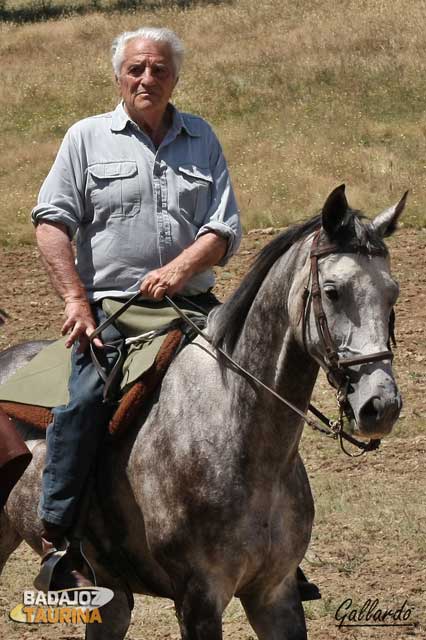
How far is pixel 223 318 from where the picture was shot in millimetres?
4668

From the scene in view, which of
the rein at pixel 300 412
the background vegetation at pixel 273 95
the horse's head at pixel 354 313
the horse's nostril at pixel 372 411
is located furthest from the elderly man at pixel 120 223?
the background vegetation at pixel 273 95

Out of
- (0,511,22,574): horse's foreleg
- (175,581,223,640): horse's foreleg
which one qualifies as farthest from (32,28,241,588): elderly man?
(0,511,22,574): horse's foreleg

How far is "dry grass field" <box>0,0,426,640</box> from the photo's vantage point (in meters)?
7.35

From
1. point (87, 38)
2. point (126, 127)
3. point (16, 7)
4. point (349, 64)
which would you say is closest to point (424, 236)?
point (349, 64)

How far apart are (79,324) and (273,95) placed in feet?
57.5

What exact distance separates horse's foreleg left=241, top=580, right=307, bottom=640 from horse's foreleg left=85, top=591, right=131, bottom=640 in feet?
2.85

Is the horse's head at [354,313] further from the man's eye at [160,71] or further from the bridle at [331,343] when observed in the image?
the man's eye at [160,71]

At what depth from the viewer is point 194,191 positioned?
16.6 ft

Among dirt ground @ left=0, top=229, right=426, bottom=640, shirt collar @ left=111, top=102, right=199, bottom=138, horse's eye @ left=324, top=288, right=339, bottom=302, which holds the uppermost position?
shirt collar @ left=111, top=102, right=199, bottom=138

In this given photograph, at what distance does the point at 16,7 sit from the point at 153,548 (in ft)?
120

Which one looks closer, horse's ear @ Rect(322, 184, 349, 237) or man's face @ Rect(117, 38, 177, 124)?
horse's ear @ Rect(322, 184, 349, 237)

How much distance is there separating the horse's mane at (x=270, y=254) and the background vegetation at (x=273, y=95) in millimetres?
11181

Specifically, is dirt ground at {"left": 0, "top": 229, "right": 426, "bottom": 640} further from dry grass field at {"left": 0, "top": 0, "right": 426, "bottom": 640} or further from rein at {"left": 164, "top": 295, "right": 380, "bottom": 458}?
rein at {"left": 164, "top": 295, "right": 380, "bottom": 458}

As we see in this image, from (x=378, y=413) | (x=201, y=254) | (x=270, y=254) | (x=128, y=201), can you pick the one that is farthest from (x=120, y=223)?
(x=378, y=413)
